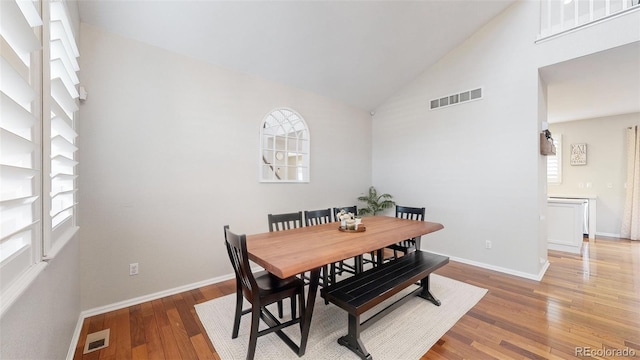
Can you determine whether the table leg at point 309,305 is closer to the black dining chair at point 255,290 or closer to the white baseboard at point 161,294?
the black dining chair at point 255,290

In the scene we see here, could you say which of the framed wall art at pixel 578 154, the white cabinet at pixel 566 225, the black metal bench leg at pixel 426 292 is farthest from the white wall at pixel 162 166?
the framed wall art at pixel 578 154

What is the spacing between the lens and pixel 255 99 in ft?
11.1

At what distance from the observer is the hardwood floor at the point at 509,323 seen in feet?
6.04

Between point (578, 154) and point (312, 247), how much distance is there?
7243 mm

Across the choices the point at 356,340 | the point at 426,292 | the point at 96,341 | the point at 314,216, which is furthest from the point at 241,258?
the point at 426,292

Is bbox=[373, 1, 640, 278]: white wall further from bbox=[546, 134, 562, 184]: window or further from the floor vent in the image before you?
the floor vent

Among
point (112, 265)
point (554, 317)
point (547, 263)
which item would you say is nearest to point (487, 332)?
point (554, 317)

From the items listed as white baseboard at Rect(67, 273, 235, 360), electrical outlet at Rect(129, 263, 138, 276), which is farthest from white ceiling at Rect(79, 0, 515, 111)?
white baseboard at Rect(67, 273, 235, 360)

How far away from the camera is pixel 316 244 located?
1.93 meters

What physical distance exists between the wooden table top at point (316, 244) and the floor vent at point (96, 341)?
133cm

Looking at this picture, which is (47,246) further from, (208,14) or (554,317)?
(554,317)

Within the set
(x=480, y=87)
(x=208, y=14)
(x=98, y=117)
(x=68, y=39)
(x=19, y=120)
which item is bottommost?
(x=19, y=120)

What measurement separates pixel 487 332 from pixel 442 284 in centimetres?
91

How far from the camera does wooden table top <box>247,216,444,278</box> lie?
1535 mm
